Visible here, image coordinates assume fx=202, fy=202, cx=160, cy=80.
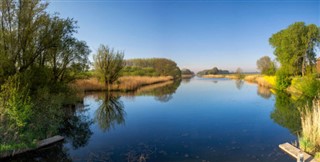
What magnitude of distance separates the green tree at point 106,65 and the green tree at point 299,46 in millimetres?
20393

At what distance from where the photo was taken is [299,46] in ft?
80.0

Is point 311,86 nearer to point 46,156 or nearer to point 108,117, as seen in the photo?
point 108,117

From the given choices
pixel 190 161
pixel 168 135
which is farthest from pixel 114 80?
pixel 190 161

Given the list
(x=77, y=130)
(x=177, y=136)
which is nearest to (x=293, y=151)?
(x=177, y=136)

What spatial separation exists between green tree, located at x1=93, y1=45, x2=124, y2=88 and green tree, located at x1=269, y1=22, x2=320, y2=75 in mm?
20393

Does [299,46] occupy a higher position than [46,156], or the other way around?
[299,46]

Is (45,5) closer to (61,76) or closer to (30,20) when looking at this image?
(30,20)

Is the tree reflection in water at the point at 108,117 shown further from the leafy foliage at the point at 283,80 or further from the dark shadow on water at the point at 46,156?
the leafy foliage at the point at 283,80

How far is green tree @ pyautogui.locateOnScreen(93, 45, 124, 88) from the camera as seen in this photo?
21812 mm

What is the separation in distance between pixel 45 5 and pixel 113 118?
6032 mm

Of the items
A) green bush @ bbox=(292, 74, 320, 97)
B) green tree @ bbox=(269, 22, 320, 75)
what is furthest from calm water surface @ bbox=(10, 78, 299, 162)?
green tree @ bbox=(269, 22, 320, 75)

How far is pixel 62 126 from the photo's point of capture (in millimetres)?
7746

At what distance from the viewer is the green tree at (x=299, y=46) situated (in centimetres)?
2386

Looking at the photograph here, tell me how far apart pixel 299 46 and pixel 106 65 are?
2289cm
